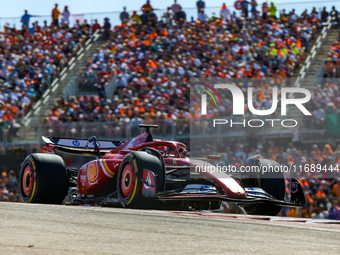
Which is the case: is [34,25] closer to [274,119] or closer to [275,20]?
[275,20]

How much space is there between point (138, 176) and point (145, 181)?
0.12 m

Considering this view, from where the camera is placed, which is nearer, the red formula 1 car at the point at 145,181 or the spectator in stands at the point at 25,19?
the red formula 1 car at the point at 145,181

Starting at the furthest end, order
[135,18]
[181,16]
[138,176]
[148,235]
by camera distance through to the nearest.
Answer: [135,18]
[181,16]
[138,176]
[148,235]

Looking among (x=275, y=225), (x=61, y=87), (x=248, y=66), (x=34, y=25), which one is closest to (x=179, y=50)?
(x=248, y=66)

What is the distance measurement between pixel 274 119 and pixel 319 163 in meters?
1.86

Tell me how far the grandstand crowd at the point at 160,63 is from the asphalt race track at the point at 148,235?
8456 millimetres

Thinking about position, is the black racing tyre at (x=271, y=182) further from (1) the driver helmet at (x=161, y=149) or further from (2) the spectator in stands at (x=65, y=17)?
(2) the spectator in stands at (x=65, y=17)

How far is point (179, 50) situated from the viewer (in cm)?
2328

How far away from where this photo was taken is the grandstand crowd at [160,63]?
17.2 m

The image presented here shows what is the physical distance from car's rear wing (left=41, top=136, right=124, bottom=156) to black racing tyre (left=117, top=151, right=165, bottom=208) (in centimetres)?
214

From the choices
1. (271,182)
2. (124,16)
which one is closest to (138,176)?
(271,182)

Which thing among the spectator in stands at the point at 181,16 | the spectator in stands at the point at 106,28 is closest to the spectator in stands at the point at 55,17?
the spectator in stands at the point at 106,28

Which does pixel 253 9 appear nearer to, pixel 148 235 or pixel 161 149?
pixel 161 149

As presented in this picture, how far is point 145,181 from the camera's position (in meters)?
9.30
